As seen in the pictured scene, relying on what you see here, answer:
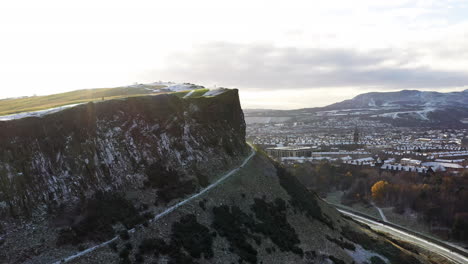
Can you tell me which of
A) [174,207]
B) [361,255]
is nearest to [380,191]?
[361,255]

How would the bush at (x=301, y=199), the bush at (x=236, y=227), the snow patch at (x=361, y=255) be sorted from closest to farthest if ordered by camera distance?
the bush at (x=236, y=227) < the snow patch at (x=361, y=255) < the bush at (x=301, y=199)

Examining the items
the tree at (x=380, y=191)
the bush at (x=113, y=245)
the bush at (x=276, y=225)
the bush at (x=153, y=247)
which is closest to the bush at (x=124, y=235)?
the bush at (x=113, y=245)

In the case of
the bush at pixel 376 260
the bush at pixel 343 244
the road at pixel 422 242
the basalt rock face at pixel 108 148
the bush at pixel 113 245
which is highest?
the basalt rock face at pixel 108 148

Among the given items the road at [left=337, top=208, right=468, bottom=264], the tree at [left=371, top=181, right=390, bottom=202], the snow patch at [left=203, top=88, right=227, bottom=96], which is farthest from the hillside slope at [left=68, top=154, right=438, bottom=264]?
the tree at [left=371, top=181, right=390, bottom=202]

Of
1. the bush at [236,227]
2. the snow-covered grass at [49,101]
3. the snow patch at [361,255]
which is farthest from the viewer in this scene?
the snow-covered grass at [49,101]

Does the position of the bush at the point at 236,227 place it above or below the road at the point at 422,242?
above

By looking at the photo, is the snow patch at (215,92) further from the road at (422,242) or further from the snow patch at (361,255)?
the road at (422,242)

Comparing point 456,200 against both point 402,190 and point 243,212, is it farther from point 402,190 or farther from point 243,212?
point 243,212

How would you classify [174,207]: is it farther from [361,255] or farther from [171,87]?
[171,87]

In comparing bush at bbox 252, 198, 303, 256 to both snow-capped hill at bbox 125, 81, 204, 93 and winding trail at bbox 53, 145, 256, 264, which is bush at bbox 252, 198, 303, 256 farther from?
snow-capped hill at bbox 125, 81, 204, 93
